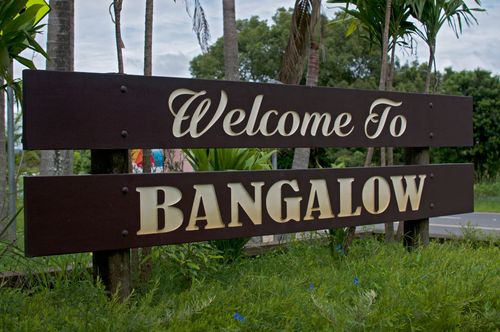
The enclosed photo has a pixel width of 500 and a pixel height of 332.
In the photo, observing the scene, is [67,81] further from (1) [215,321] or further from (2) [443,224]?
(2) [443,224]

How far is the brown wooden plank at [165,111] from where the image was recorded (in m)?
3.92

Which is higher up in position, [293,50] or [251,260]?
[293,50]

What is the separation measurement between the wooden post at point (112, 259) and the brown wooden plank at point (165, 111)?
12 centimetres

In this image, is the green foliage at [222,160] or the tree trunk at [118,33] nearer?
the tree trunk at [118,33]

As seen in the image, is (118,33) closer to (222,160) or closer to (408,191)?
(222,160)

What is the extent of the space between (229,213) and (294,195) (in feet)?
1.98

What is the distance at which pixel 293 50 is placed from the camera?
11.7 metres

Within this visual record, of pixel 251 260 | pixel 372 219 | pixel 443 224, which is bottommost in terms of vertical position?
pixel 443 224

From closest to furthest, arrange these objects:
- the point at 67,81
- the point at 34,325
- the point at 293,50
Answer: the point at 34,325, the point at 67,81, the point at 293,50

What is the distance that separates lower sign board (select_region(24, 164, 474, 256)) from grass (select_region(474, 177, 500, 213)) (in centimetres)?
1243

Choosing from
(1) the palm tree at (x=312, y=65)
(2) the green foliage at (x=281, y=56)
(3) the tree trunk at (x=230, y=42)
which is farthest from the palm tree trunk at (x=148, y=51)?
(2) the green foliage at (x=281, y=56)

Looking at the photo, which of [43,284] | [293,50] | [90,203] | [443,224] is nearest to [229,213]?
[90,203]

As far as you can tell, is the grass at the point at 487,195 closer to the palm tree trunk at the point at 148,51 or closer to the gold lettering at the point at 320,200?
the gold lettering at the point at 320,200

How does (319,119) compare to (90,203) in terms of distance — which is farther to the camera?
(319,119)
